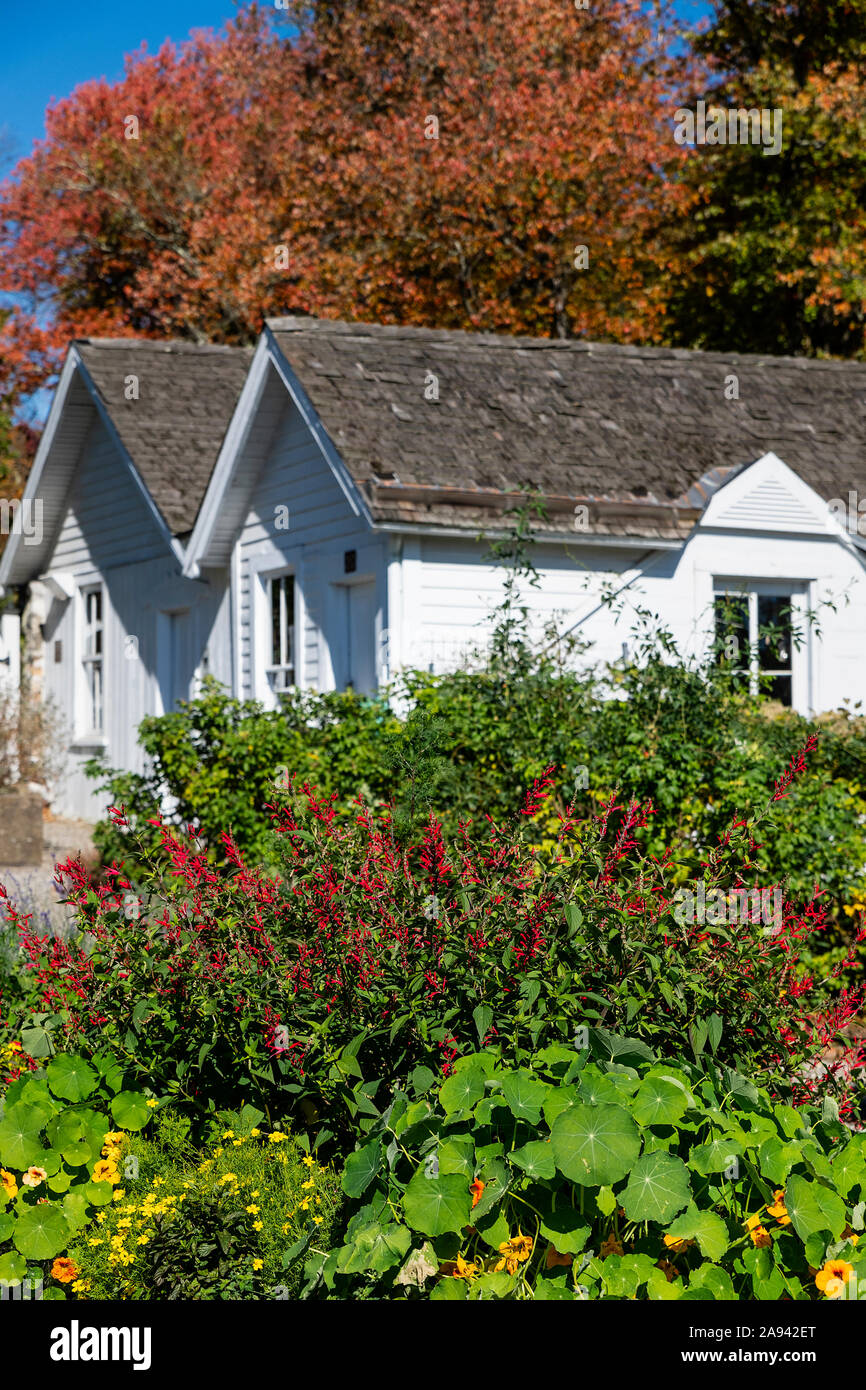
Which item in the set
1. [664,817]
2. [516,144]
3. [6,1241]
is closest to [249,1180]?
[6,1241]

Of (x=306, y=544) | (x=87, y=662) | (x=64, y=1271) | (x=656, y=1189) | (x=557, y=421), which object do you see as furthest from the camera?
(x=87, y=662)

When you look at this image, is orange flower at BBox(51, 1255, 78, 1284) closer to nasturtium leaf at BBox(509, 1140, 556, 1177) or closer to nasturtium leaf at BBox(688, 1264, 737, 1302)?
nasturtium leaf at BBox(509, 1140, 556, 1177)

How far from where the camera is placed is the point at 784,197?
81.6ft

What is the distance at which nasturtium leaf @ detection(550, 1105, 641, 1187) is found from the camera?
3.38 m

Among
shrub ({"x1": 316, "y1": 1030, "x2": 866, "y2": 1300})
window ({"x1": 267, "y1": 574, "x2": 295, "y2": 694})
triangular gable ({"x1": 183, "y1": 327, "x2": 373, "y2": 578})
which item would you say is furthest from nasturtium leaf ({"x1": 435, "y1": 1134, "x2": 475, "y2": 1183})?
window ({"x1": 267, "y1": 574, "x2": 295, "y2": 694})

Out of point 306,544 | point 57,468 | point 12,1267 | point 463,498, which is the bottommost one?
point 12,1267

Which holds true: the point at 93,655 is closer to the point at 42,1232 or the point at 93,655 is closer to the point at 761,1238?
the point at 42,1232

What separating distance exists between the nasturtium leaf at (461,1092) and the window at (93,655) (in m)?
15.2

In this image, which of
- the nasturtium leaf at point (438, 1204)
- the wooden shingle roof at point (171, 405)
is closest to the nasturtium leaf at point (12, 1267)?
the nasturtium leaf at point (438, 1204)

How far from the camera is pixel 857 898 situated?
717 cm

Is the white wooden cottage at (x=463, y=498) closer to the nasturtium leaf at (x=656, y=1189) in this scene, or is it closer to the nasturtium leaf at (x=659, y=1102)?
the nasturtium leaf at (x=659, y=1102)

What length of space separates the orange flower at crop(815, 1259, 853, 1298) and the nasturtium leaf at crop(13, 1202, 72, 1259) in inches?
76.4

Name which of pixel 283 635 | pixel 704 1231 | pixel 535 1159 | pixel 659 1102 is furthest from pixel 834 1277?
pixel 283 635

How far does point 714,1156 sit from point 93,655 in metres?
15.9
